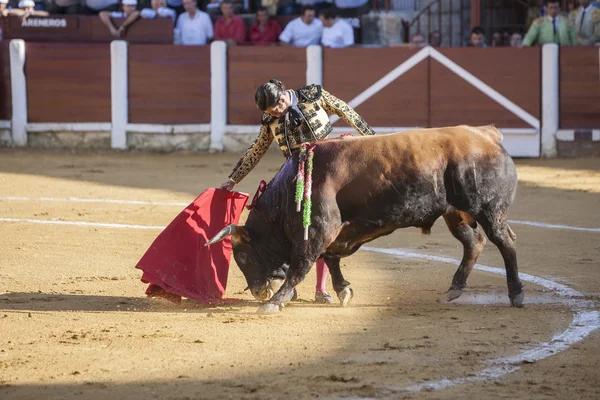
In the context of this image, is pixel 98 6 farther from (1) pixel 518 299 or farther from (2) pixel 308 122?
(1) pixel 518 299

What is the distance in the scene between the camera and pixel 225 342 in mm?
4098

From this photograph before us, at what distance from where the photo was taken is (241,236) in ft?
16.1

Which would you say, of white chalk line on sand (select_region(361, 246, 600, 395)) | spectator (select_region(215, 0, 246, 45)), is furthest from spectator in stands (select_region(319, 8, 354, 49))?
white chalk line on sand (select_region(361, 246, 600, 395))

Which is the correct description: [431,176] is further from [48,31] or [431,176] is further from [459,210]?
[48,31]

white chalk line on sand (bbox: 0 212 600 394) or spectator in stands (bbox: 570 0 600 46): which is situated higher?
spectator in stands (bbox: 570 0 600 46)

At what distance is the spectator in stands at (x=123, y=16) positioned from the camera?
38.5 feet

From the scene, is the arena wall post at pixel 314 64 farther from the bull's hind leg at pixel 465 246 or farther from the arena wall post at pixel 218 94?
the bull's hind leg at pixel 465 246

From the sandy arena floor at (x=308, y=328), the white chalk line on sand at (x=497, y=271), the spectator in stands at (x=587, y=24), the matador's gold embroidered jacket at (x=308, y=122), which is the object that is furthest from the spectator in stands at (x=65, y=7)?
the matador's gold embroidered jacket at (x=308, y=122)

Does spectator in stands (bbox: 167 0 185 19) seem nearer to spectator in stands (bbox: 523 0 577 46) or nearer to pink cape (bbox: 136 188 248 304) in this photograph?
spectator in stands (bbox: 523 0 577 46)

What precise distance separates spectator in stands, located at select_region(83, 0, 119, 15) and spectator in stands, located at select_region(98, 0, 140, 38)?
55 centimetres

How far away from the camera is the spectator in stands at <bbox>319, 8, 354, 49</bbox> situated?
37.6ft

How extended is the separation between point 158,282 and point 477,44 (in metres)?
7.09

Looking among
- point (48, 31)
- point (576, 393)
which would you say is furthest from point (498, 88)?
point (576, 393)

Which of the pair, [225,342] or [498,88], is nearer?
[225,342]
